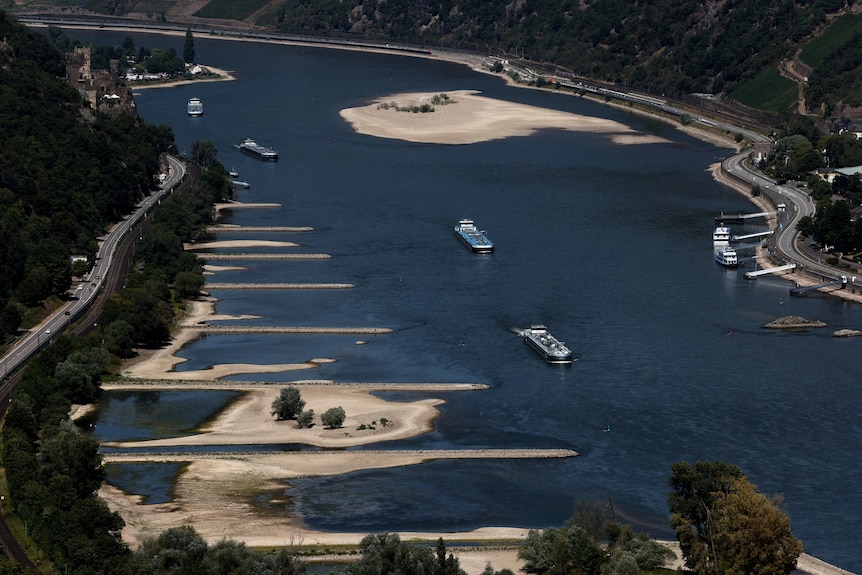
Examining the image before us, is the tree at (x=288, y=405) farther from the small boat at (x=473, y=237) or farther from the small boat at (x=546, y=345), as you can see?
the small boat at (x=473, y=237)

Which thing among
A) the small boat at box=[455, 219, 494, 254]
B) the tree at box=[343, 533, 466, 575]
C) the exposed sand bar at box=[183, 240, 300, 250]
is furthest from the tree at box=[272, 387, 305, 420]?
the exposed sand bar at box=[183, 240, 300, 250]

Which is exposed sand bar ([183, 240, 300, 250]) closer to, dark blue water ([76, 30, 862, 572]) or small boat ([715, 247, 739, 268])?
dark blue water ([76, 30, 862, 572])

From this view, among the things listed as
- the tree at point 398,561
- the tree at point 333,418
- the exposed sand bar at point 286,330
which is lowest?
the exposed sand bar at point 286,330

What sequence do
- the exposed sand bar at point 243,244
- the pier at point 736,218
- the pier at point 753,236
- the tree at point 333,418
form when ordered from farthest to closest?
the pier at point 736,218 → the pier at point 753,236 → the exposed sand bar at point 243,244 → the tree at point 333,418

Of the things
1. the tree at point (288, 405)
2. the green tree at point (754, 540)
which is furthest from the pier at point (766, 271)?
the green tree at point (754, 540)

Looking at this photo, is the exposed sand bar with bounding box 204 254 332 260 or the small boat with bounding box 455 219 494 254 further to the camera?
the small boat with bounding box 455 219 494 254
